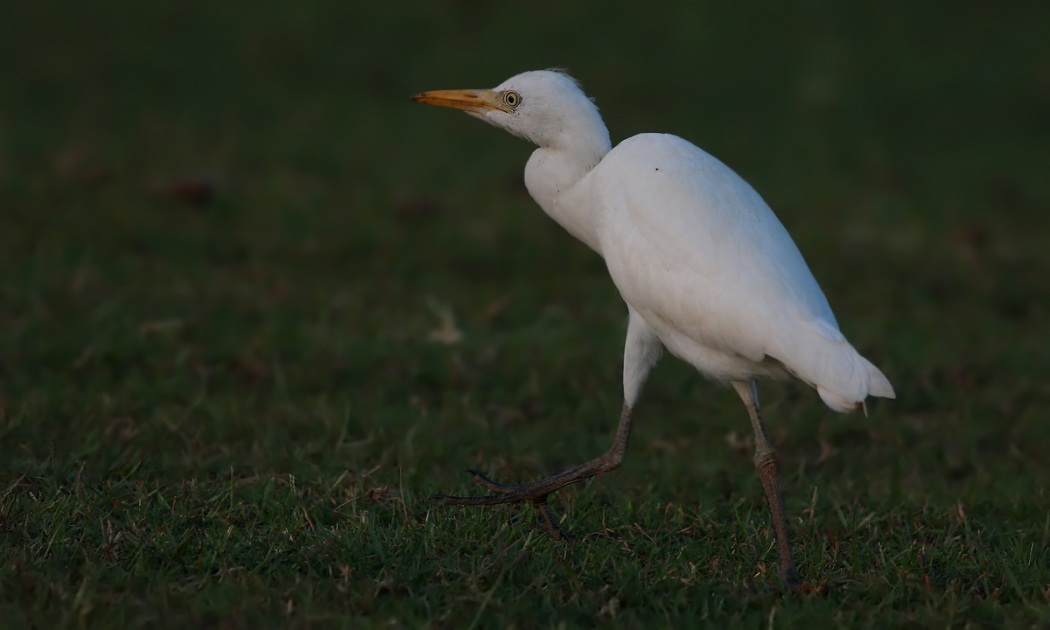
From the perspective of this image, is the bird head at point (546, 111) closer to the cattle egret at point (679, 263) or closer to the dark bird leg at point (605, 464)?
the cattle egret at point (679, 263)

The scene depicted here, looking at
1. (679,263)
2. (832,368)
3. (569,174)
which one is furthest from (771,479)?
(569,174)

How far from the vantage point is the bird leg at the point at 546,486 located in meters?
4.39

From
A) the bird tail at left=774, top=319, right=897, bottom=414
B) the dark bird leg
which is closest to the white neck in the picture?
the dark bird leg

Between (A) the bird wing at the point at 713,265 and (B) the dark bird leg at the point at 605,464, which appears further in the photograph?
(B) the dark bird leg at the point at 605,464

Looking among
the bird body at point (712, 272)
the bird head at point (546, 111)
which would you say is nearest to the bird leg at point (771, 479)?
the bird body at point (712, 272)

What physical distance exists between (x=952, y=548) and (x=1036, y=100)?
26.0 ft

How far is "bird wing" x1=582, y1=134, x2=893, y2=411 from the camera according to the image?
380 centimetres

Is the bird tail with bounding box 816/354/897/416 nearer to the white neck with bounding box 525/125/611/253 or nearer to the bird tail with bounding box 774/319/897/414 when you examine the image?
the bird tail with bounding box 774/319/897/414

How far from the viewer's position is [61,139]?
29.5ft

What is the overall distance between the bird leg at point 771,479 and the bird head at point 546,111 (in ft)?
3.30

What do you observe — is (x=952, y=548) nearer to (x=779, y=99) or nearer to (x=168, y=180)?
(x=168, y=180)

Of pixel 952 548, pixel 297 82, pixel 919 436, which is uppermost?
pixel 952 548

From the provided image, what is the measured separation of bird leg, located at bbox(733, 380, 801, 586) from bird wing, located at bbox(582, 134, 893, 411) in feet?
1.00

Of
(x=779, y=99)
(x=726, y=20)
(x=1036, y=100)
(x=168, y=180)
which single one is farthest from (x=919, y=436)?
(x=726, y=20)
